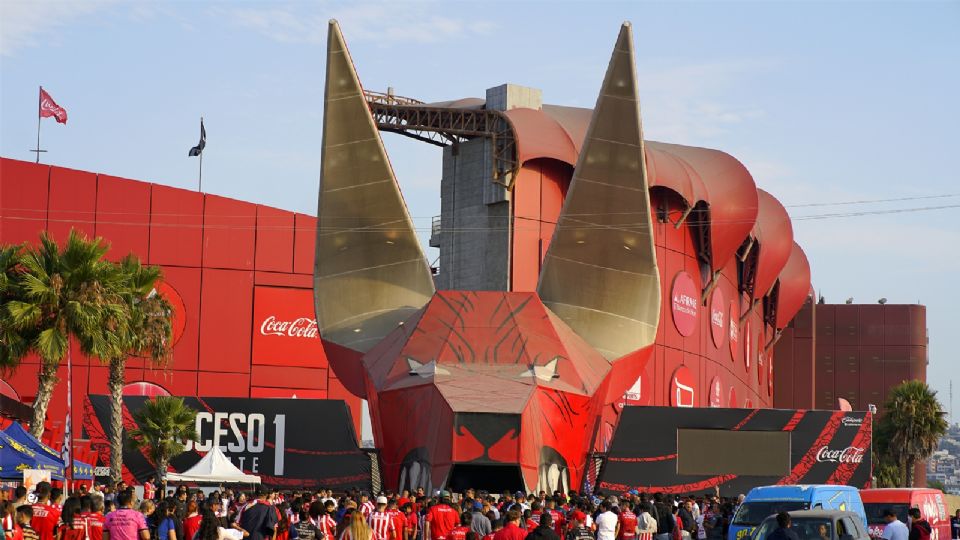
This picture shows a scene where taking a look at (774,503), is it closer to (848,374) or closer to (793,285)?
(793,285)

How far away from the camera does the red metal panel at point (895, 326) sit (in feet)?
359

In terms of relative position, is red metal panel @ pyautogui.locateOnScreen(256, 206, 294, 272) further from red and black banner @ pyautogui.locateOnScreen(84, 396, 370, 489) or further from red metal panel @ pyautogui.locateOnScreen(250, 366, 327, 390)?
red and black banner @ pyautogui.locateOnScreen(84, 396, 370, 489)

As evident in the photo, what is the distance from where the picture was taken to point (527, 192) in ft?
205

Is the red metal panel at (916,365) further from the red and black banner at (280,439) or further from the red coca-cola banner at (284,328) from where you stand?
the red and black banner at (280,439)

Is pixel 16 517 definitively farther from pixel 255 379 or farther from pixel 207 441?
pixel 255 379

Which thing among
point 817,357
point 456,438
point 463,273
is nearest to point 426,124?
point 463,273

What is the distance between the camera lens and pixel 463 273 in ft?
212

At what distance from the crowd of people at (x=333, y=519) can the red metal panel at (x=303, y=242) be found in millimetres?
34895

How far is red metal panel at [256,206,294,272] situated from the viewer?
207ft

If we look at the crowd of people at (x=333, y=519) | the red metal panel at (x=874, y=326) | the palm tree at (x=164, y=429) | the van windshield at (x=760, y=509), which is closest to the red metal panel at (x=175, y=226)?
the palm tree at (x=164, y=429)

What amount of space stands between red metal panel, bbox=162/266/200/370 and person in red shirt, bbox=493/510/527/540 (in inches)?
1842

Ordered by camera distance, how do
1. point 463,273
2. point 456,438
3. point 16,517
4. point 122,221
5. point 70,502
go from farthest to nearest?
1. point 463,273
2. point 122,221
3. point 456,438
4. point 70,502
5. point 16,517

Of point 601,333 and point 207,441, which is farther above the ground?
point 601,333

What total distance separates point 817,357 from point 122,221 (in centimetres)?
6566
